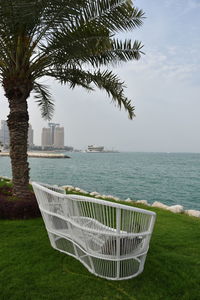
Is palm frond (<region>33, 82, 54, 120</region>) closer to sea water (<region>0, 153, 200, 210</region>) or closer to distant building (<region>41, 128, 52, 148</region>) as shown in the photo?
sea water (<region>0, 153, 200, 210</region>)

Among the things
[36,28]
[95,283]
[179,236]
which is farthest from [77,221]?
[36,28]

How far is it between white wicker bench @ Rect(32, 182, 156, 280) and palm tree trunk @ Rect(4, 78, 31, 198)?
3.09 m

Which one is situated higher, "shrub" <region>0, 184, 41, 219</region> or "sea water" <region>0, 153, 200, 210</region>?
"shrub" <region>0, 184, 41, 219</region>

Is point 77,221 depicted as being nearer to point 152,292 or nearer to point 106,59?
point 152,292

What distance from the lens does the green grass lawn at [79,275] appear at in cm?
263

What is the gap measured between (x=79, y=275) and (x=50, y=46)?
5.19 meters

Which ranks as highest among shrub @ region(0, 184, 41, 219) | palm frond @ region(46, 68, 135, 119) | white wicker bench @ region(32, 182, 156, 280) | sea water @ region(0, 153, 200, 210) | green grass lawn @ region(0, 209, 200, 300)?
palm frond @ region(46, 68, 135, 119)

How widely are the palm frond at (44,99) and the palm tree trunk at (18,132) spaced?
219 centimetres

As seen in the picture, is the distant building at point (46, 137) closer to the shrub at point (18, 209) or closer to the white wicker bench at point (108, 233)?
the shrub at point (18, 209)

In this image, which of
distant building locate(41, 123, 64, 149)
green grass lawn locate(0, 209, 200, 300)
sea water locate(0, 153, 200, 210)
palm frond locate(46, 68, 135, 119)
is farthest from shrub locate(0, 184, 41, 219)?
distant building locate(41, 123, 64, 149)

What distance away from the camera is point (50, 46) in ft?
19.1

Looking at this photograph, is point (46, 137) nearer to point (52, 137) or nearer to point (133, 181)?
point (52, 137)

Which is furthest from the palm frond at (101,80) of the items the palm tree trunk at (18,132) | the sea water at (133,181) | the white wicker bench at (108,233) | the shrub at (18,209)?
the sea water at (133,181)

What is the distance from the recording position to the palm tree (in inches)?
204
